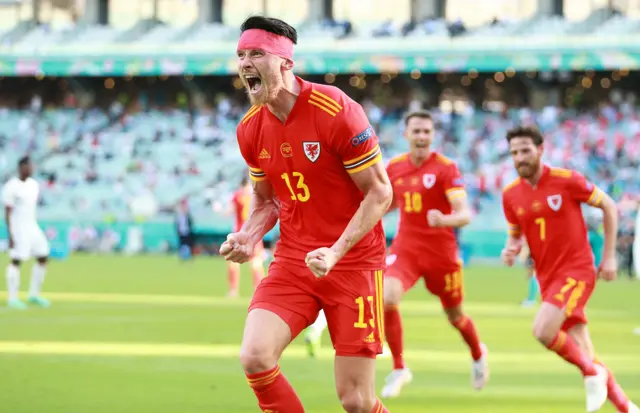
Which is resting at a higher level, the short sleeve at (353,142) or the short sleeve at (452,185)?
the short sleeve at (353,142)

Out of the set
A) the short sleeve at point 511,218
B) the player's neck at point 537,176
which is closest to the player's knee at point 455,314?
the short sleeve at point 511,218

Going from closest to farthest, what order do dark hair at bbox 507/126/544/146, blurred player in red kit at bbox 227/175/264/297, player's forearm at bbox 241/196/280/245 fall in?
player's forearm at bbox 241/196/280/245, dark hair at bbox 507/126/544/146, blurred player in red kit at bbox 227/175/264/297

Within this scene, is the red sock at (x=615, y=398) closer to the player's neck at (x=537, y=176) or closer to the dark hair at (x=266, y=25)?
the player's neck at (x=537, y=176)

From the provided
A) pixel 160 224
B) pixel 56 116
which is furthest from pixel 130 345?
pixel 56 116

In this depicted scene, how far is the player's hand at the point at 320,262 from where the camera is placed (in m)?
6.23

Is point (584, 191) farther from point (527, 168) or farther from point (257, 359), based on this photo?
point (257, 359)

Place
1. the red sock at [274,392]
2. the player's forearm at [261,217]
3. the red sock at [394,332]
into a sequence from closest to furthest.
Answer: the red sock at [274,392] < the player's forearm at [261,217] < the red sock at [394,332]

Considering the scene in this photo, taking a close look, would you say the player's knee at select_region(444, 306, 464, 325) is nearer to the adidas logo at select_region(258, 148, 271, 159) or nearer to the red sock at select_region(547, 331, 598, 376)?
the red sock at select_region(547, 331, 598, 376)

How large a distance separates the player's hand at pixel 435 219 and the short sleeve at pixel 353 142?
4.36m

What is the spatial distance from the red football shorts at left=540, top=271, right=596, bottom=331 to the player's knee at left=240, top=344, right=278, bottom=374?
382cm

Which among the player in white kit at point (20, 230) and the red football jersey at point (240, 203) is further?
the red football jersey at point (240, 203)

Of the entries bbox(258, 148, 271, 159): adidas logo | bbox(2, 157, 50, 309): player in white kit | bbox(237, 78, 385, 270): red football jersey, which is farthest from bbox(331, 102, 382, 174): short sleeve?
bbox(2, 157, 50, 309): player in white kit

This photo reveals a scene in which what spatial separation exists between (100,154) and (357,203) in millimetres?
42208

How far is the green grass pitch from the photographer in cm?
1021
